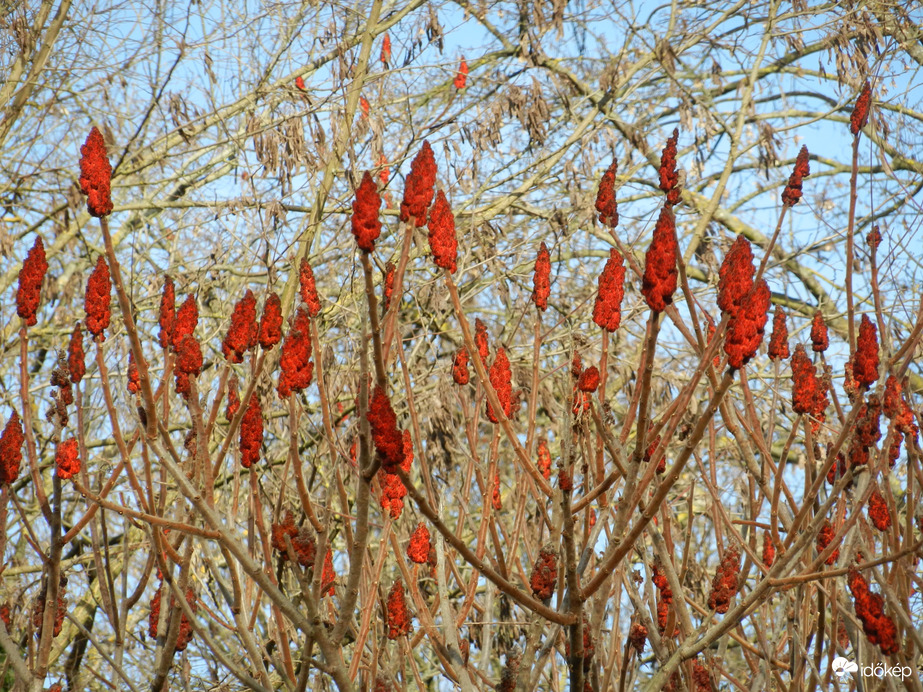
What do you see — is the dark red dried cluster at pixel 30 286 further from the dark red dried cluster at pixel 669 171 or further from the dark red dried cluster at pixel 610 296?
the dark red dried cluster at pixel 669 171

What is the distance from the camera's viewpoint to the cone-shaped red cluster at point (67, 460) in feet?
8.11

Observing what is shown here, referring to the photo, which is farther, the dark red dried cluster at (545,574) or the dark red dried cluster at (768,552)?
the dark red dried cluster at (768,552)

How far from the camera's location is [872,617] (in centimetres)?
232

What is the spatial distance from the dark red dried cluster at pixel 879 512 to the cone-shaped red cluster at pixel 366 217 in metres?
1.68

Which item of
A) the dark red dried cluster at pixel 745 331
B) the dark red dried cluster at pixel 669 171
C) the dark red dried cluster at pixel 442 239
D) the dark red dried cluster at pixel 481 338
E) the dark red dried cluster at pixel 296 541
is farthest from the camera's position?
the dark red dried cluster at pixel 481 338

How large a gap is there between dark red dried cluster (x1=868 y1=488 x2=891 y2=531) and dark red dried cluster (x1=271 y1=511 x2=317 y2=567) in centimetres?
152

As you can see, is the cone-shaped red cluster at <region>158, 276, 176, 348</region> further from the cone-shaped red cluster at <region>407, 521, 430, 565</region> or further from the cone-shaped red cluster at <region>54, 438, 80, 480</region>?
the cone-shaped red cluster at <region>407, 521, 430, 565</region>

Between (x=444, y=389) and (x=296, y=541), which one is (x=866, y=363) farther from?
(x=444, y=389)

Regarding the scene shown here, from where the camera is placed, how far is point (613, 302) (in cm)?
217

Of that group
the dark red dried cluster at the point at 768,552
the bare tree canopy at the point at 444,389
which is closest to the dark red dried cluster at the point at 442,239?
the bare tree canopy at the point at 444,389

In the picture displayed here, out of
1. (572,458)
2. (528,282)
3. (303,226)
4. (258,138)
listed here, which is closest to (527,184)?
(528,282)

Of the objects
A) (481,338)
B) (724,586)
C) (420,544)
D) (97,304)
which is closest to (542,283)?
(481,338)

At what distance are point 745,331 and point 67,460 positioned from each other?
1.71 meters

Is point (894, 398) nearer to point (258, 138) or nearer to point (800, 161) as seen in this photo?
point (800, 161)
